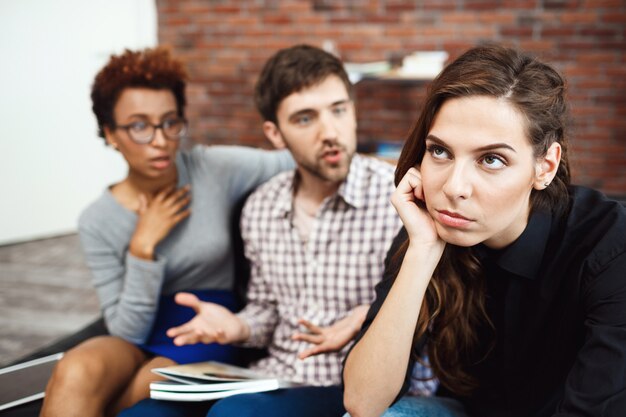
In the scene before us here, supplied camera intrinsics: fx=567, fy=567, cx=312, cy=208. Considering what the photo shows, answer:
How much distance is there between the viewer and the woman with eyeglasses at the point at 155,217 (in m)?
1.62

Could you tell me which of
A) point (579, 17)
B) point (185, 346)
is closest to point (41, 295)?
point (185, 346)

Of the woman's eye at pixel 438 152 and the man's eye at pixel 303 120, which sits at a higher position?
the woman's eye at pixel 438 152

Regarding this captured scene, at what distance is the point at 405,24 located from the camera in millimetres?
3709

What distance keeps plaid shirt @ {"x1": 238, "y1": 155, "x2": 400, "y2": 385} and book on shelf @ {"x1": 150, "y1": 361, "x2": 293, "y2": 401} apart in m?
0.24

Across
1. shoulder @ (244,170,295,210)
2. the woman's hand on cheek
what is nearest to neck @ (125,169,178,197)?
shoulder @ (244,170,295,210)

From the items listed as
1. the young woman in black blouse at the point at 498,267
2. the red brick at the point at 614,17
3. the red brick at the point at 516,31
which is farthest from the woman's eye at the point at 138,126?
the red brick at the point at 614,17

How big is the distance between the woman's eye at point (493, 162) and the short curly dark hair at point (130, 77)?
45.0 inches

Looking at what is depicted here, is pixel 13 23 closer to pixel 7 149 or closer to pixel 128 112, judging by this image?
pixel 7 149

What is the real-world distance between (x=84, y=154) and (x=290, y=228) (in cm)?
299

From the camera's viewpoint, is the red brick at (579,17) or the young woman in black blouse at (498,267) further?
the red brick at (579,17)

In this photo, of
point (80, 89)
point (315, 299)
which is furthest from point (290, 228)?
point (80, 89)

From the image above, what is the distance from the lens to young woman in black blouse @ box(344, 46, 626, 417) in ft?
3.08

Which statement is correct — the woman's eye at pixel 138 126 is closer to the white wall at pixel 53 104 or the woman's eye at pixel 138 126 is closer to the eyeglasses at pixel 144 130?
the eyeglasses at pixel 144 130

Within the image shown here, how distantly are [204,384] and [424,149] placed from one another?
0.68 m
